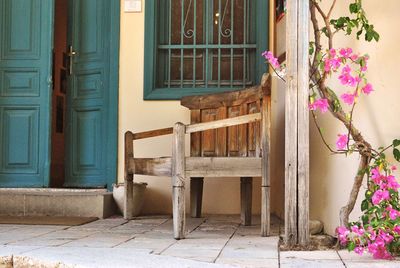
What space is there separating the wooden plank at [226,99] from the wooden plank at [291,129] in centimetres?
43

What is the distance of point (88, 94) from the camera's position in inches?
204

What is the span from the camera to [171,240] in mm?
3332

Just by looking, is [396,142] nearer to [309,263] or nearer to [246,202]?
[309,263]

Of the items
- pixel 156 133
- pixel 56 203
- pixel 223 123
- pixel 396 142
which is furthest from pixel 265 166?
pixel 56 203

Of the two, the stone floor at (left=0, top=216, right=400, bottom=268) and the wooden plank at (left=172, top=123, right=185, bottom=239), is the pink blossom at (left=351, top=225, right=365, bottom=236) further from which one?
the wooden plank at (left=172, top=123, right=185, bottom=239)

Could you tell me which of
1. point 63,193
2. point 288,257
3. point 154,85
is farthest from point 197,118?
point 288,257

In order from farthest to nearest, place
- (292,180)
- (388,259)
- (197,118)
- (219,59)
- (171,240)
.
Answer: (219,59), (197,118), (171,240), (292,180), (388,259)

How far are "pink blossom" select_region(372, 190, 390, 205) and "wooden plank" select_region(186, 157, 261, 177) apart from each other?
2.87 feet

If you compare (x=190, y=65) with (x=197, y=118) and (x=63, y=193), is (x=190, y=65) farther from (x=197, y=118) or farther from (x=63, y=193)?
(x=63, y=193)

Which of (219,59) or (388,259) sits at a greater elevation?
(219,59)

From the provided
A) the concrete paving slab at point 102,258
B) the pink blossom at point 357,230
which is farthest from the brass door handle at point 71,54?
the pink blossom at point 357,230

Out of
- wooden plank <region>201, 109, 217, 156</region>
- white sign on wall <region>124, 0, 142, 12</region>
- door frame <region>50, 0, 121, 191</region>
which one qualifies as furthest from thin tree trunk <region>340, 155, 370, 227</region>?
white sign on wall <region>124, 0, 142, 12</region>

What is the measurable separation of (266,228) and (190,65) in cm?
201

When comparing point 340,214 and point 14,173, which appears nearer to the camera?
point 340,214
